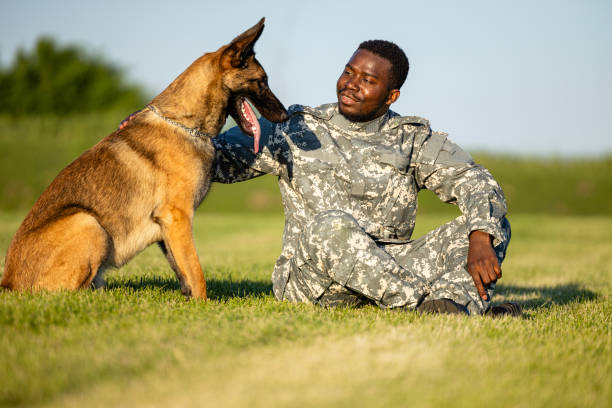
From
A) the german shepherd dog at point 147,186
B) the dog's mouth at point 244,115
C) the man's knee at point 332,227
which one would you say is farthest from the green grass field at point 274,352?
the dog's mouth at point 244,115

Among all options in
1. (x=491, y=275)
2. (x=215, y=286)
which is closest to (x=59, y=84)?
Answer: (x=215, y=286)

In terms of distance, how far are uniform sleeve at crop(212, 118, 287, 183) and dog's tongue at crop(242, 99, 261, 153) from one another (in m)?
0.16

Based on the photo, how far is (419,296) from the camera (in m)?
3.88

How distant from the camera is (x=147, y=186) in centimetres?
386

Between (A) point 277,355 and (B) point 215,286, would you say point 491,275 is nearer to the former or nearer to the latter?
(A) point 277,355

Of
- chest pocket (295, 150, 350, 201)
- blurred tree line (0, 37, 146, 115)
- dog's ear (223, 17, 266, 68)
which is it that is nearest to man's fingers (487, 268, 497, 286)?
chest pocket (295, 150, 350, 201)

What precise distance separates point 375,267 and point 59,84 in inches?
1680

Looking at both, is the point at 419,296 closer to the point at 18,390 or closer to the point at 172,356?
the point at 172,356

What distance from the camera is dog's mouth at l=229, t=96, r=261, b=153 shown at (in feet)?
13.5

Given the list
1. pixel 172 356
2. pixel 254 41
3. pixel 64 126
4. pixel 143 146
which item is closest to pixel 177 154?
pixel 143 146

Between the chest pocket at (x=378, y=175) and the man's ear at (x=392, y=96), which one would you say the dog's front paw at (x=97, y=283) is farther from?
the man's ear at (x=392, y=96)

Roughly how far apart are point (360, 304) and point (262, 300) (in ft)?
2.52

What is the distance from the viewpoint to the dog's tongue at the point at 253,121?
4.04 meters

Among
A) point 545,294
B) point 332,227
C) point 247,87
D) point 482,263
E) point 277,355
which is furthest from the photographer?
point 545,294
